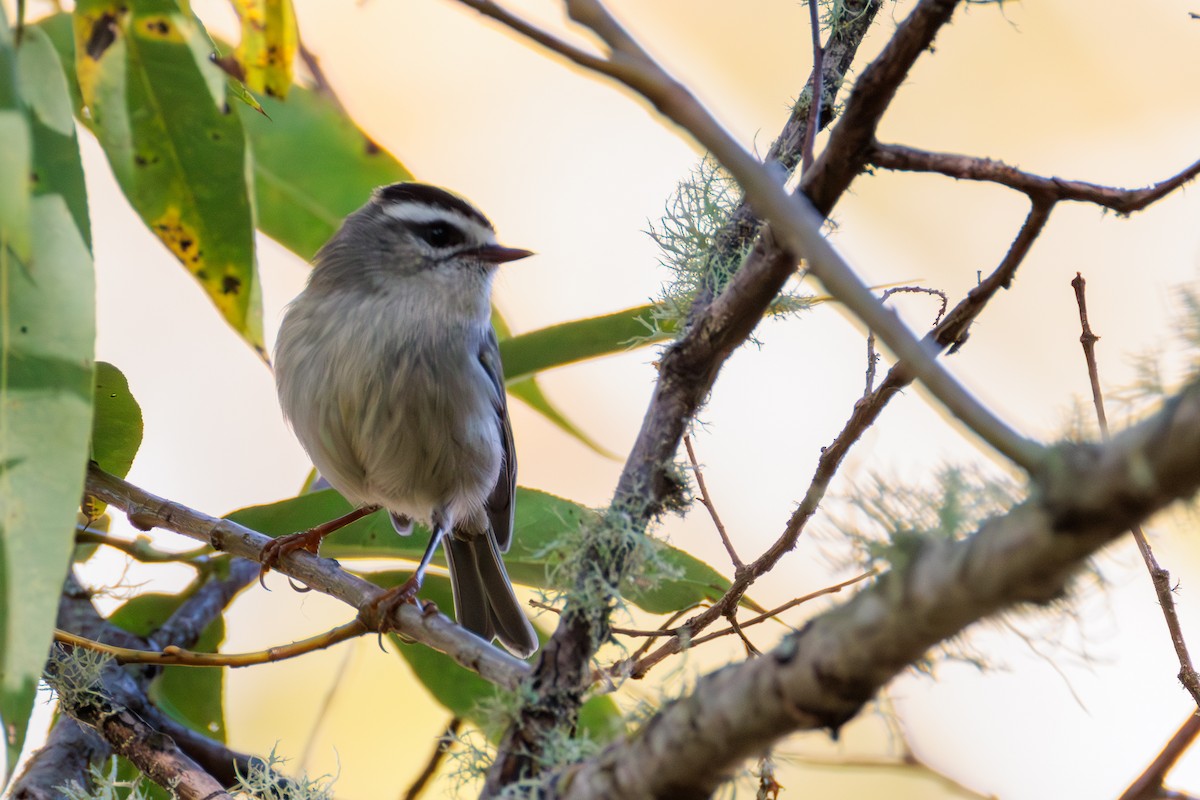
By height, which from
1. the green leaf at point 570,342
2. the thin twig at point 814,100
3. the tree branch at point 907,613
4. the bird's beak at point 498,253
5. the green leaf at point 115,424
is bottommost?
the tree branch at point 907,613

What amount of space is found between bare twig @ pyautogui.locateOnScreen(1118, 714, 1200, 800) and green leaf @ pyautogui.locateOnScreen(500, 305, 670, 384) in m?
1.09

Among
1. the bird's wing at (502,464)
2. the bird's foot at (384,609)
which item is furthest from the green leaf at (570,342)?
the bird's foot at (384,609)

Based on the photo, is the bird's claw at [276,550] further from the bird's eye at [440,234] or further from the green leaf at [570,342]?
the bird's eye at [440,234]

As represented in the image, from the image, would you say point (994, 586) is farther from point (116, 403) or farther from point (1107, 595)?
point (116, 403)

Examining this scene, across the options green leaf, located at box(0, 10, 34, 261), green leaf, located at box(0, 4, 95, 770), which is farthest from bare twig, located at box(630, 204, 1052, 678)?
green leaf, located at box(0, 10, 34, 261)

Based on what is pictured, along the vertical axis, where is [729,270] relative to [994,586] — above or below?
above

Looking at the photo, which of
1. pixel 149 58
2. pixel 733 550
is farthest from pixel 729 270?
pixel 149 58

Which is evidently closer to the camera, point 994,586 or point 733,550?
point 994,586

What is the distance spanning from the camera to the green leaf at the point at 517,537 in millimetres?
2057

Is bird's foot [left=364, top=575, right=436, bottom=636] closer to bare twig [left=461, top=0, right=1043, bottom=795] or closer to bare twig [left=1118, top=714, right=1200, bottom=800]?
bare twig [left=461, top=0, right=1043, bottom=795]

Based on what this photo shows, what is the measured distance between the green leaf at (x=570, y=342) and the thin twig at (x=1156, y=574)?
76 centimetres

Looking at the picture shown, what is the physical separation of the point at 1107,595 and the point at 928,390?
172 mm

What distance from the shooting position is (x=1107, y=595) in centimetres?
71

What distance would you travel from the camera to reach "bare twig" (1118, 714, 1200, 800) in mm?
1271
